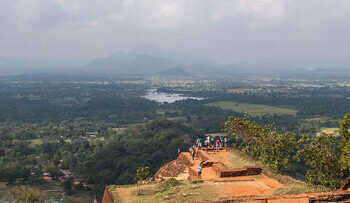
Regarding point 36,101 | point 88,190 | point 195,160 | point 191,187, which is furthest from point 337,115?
point 36,101

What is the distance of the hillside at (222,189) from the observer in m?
16.4

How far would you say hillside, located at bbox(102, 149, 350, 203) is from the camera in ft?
53.8

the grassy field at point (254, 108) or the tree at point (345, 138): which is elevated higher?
the tree at point (345, 138)

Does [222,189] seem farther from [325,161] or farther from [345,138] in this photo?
[345,138]

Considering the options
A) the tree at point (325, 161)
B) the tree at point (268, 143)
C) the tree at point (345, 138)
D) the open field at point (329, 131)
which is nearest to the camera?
the tree at point (345, 138)

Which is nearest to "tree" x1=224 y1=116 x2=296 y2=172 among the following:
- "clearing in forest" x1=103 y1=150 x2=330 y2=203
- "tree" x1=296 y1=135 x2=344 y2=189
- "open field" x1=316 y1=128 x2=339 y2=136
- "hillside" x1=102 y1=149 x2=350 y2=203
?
"hillside" x1=102 y1=149 x2=350 y2=203

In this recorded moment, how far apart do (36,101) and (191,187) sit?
14424cm

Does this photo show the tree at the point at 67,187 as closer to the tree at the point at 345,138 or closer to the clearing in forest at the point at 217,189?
the clearing in forest at the point at 217,189

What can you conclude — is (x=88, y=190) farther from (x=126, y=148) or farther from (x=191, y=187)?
(x=191, y=187)

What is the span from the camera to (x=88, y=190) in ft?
160

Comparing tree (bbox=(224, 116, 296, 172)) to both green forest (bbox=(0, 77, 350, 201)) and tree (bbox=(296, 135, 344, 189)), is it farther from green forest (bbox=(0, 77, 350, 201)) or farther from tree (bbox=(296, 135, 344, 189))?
tree (bbox=(296, 135, 344, 189))

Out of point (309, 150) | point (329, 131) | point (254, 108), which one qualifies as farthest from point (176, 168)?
point (254, 108)

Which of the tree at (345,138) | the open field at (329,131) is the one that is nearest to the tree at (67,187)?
the tree at (345,138)

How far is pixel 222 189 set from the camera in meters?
18.8
